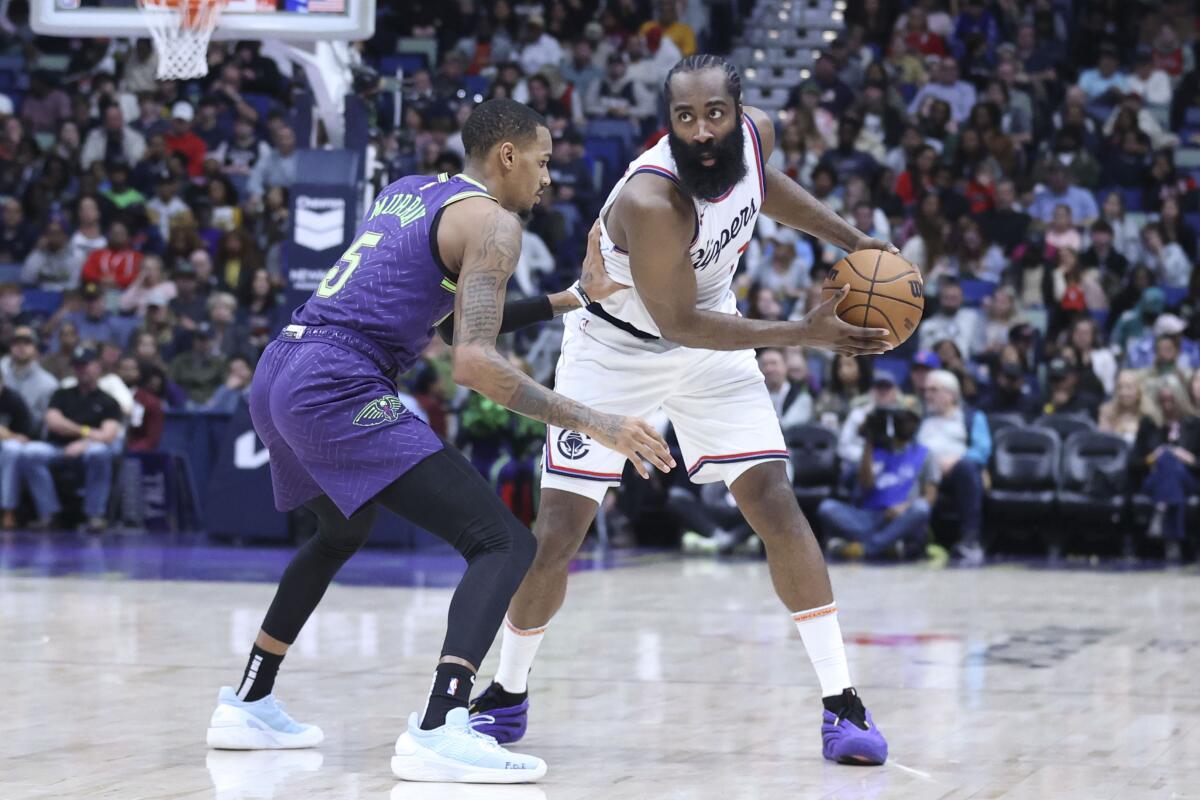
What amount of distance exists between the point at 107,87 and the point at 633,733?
1534 centimetres

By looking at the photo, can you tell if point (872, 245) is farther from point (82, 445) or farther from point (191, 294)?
point (191, 294)

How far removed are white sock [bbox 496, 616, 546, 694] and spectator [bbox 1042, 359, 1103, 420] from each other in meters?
8.81

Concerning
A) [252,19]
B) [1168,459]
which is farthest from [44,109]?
[1168,459]

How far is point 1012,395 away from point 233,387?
6.22 m

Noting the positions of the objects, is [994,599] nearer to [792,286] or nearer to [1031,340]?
[1031,340]

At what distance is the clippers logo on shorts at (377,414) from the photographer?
4.62m

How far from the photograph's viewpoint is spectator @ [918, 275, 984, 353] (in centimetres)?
1427

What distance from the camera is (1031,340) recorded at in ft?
46.1

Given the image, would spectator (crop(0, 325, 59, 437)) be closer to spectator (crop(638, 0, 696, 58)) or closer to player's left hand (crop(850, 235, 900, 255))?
spectator (crop(638, 0, 696, 58))

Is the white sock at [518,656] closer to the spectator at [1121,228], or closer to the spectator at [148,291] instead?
the spectator at [1121,228]

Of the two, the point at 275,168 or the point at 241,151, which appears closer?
the point at 275,168

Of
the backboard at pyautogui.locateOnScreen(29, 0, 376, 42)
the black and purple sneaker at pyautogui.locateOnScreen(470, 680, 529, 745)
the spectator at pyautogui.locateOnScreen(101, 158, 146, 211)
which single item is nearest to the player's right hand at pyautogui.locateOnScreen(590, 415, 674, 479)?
the black and purple sneaker at pyautogui.locateOnScreen(470, 680, 529, 745)

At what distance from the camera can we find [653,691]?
625 centimetres

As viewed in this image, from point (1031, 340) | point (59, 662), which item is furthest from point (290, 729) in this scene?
point (1031, 340)
